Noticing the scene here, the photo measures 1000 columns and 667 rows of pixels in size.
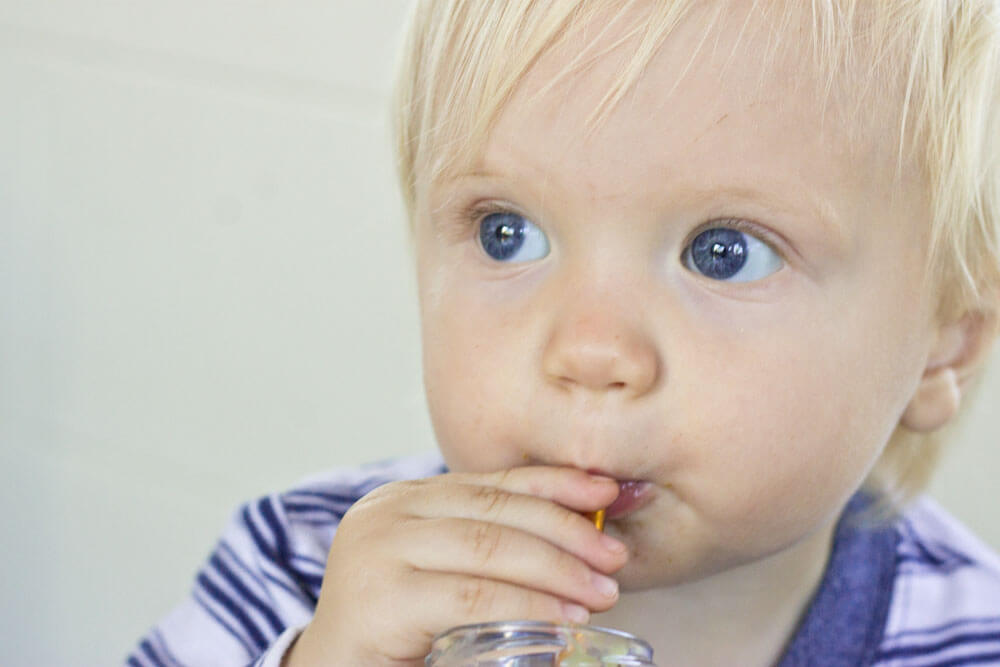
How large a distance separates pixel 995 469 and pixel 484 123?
0.72 metres

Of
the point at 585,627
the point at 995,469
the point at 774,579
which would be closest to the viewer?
the point at 585,627

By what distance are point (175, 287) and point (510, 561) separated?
0.95 m

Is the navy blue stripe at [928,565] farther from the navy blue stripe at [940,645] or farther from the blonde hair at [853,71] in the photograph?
the blonde hair at [853,71]

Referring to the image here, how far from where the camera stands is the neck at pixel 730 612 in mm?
835

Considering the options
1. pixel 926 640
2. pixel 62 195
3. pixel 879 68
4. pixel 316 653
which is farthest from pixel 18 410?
pixel 879 68

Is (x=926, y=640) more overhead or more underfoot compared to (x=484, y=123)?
more underfoot

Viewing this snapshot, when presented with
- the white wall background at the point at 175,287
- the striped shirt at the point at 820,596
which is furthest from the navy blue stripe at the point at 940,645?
the white wall background at the point at 175,287

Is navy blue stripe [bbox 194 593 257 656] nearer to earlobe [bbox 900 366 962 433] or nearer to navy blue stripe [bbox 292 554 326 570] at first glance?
navy blue stripe [bbox 292 554 326 570]

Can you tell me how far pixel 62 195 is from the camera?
1.52m

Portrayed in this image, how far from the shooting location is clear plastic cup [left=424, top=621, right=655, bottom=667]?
524 millimetres

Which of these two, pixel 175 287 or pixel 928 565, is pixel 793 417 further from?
pixel 175 287

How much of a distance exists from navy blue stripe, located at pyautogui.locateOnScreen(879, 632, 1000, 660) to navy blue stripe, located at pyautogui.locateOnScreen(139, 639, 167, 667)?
1.70 ft

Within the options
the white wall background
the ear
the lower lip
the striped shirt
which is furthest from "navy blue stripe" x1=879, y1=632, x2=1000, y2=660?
the white wall background

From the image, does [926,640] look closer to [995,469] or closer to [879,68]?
[995,469]
